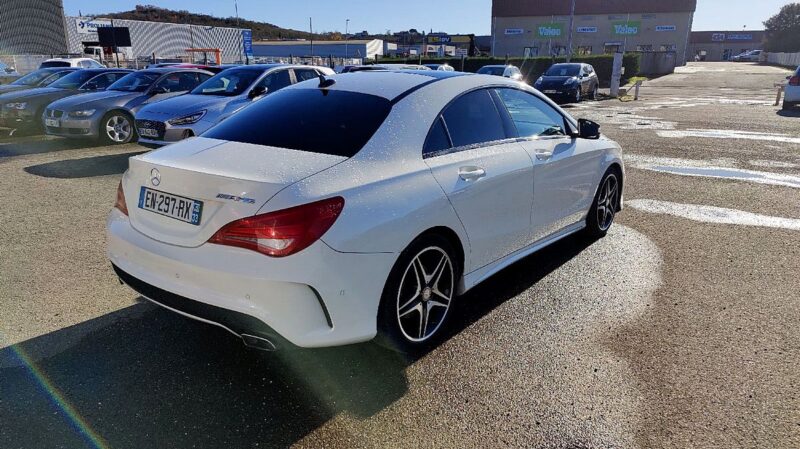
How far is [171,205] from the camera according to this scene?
2.78 metres

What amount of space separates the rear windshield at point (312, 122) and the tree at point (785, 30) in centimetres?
10244

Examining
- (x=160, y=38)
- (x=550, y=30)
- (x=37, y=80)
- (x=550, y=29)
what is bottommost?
(x=37, y=80)

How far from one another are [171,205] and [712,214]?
586cm

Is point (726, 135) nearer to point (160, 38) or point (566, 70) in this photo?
point (566, 70)

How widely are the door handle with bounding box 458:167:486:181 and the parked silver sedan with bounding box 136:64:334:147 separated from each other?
534cm

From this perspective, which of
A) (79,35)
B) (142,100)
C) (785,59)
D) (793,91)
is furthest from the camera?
(785,59)

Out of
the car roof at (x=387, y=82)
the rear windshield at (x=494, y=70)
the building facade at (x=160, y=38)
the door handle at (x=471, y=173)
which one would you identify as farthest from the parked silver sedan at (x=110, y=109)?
the building facade at (x=160, y=38)

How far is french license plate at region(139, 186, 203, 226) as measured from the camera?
2.67m

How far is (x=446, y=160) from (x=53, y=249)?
3.76 metres

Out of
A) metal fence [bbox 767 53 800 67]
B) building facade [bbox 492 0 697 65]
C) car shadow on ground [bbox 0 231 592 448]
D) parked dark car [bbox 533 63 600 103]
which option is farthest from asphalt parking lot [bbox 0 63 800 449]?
metal fence [bbox 767 53 800 67]

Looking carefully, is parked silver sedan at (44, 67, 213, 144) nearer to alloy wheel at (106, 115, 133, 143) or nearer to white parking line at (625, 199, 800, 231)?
alloy wheel at (106, 115, 133, 143)

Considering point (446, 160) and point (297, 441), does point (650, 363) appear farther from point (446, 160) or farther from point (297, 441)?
point (297, 441)

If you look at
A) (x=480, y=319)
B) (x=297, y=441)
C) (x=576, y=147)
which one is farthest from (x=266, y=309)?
(x=576, y=147)

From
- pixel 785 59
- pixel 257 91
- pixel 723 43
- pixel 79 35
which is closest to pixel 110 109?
pixel 257 91
